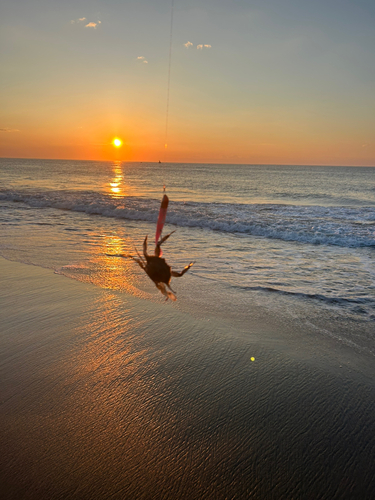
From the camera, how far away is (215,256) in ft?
30.6

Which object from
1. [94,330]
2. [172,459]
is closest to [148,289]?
[94,330]

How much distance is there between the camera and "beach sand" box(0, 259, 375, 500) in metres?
2.53

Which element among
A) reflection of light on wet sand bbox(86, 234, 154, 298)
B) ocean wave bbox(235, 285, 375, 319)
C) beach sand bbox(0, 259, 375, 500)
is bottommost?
reflection of light on wet sand bbox(86, 234, 154, 298)

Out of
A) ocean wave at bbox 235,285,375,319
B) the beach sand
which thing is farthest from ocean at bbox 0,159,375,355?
the beach sand

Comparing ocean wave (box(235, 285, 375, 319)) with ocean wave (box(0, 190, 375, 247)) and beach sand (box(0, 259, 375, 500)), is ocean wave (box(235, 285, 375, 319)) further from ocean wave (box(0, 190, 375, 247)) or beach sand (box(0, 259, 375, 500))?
ocean wave (box(0, 190, 375, 247))

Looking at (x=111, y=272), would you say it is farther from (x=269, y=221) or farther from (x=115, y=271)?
(x=269, y=221)

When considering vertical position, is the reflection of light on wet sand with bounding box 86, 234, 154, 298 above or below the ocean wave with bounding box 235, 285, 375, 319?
below

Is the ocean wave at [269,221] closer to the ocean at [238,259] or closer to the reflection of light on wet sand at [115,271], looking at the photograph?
the ocean at [238,259]

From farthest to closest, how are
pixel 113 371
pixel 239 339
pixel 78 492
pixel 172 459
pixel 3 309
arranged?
pixel 3 309 → pixel 239 339 → pixel 113 371 → pixel 172 459 → pixel 78 492

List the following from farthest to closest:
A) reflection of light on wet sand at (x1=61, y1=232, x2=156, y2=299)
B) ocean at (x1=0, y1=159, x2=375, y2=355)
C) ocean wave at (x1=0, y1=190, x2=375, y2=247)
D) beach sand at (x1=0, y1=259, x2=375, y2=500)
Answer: ocean wave at (x1=0, y1=190, x2=375, y2=247) → reflection of light on wet sand at (x1=61, y1=232, x2=156, y2=299) → ocean at (x1=0, y1=159, x2=375, y2=355) → beach sand at (x1=0, y1=259, x2=375, y2=500)

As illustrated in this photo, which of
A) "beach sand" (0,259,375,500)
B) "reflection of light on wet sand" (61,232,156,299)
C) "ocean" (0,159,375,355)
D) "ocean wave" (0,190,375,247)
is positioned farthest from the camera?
"ocean wave" (0,190,375,247)

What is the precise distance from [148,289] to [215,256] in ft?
10.5

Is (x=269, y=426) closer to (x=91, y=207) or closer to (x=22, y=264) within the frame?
(x=22, y=264)

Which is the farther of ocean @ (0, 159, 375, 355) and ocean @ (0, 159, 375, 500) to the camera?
ocean @ (0, 159, 375, 355)
